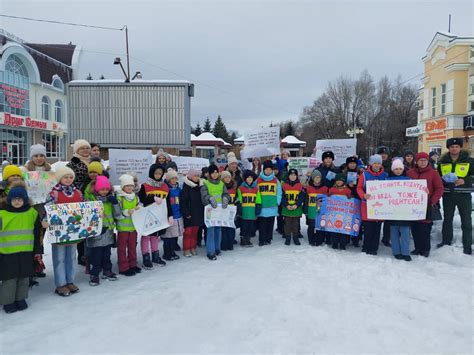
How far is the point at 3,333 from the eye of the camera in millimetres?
3396

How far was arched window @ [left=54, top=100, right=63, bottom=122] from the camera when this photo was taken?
36.7m

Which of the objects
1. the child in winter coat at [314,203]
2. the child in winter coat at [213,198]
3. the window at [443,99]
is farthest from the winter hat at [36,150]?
the window at [443,99]

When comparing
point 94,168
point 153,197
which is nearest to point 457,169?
point 153,197

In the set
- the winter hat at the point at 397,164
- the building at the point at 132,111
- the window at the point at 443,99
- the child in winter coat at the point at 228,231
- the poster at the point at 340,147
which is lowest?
the child in winter coat at the point at 228,231

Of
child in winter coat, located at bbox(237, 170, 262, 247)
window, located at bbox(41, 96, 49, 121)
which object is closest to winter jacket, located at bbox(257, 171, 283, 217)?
child in winter coat, located at bbox(237, 170, 262, 247)

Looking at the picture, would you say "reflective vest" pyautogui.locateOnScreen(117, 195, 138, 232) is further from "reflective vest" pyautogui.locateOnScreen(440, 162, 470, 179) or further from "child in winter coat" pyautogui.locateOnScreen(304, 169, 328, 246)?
"reflective vest" pyautogui.locateOnScreen(440, 162, 470, 179)

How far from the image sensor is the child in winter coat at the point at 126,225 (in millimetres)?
5086

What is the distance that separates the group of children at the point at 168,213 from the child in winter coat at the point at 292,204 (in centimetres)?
2

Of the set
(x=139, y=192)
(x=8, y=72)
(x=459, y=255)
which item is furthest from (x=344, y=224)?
(x=8, y=72)

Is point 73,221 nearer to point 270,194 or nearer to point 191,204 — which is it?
point 191,204

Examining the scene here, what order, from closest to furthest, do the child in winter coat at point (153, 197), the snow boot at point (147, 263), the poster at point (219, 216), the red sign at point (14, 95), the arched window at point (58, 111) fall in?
the snow boot at point (147, 263) → the child in winter coat at point (153, 197) → the poster at point (219, 216) → the red sign at point (14, 95) → the arched window at point (58, 111)

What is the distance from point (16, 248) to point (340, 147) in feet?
23.9

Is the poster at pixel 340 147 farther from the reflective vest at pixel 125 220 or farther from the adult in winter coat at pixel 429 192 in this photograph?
the reflective vest at pixel 125 220

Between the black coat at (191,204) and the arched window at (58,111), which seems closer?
the black coat at (191,204)
